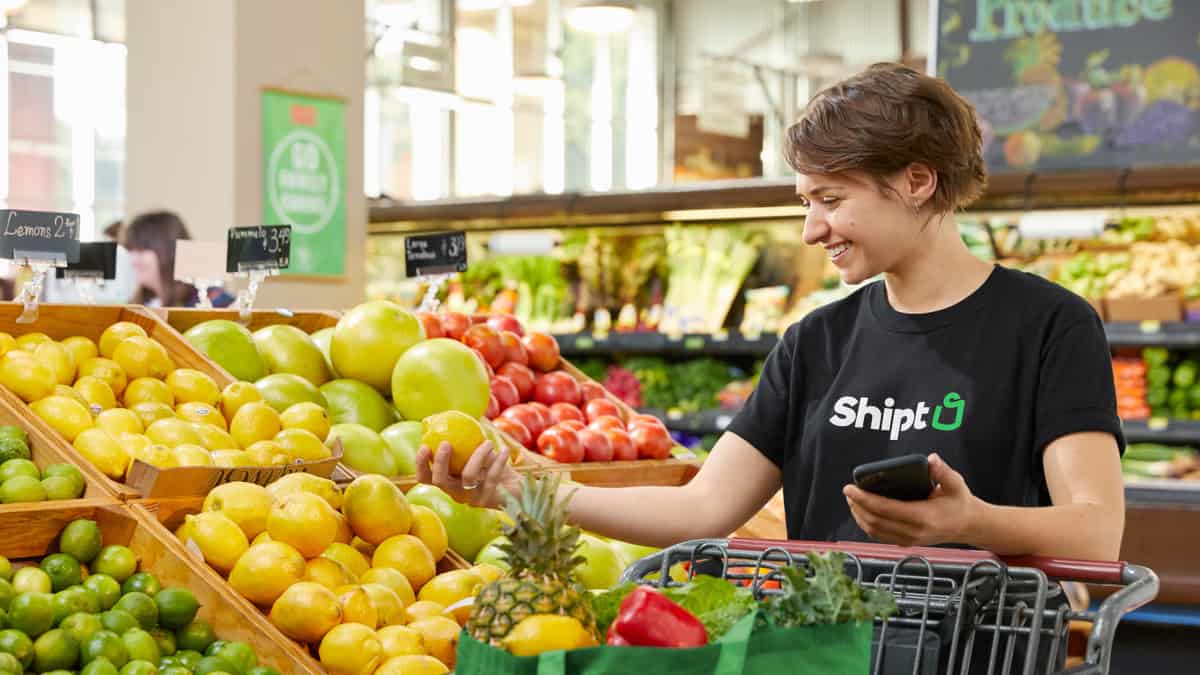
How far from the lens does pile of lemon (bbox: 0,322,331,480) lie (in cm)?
234

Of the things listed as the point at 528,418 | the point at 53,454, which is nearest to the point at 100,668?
the point at 53,454

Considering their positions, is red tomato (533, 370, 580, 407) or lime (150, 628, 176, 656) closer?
lime (150, 628, 176, 656)

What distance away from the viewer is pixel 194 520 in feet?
7.06

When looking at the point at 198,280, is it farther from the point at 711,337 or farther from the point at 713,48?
the point at 713,48

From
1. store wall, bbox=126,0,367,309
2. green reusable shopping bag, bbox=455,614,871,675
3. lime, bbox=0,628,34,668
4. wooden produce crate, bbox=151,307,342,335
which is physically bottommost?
lime, bbox=0,628,34,668

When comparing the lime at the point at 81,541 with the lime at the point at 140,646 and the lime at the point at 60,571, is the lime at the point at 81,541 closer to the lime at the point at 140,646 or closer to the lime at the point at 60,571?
the lime at the point at 60,571

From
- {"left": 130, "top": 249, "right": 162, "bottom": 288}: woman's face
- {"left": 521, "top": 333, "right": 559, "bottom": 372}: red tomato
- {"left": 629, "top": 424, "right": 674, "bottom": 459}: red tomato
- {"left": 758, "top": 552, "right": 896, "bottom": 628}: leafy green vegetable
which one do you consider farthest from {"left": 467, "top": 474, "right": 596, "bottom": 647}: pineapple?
{"left": 130, "top": 249, "right": 162, "bottom": 288}: woman's face

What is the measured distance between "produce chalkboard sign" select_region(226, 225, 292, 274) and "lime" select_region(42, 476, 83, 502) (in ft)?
3.50

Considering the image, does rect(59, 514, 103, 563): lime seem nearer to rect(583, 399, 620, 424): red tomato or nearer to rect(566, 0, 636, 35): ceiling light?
rect(583, 399, 620, 424): red tomato

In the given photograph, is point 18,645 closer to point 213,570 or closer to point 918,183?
point 213,570

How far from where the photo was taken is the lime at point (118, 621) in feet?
6.25

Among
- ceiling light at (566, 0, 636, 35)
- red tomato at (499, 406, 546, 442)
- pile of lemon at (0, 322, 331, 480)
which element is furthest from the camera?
ceiling light at (566, 0, 636, 35)

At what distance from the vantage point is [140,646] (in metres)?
1.88

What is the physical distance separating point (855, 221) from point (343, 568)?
0.93 metres
